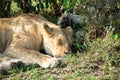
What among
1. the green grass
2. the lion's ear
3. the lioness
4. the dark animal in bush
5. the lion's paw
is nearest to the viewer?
the green grass

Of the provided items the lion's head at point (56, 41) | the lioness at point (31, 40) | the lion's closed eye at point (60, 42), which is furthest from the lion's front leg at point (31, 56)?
the lion's closed eye at point (60, 42)

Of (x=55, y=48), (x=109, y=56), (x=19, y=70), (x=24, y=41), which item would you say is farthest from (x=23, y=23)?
(x=109, y=56)

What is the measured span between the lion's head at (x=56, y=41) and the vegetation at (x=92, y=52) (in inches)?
7.3

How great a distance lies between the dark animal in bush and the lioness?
2.89 ft

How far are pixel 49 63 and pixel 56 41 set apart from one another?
717 mm

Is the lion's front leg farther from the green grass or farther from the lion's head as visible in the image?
the lion's head

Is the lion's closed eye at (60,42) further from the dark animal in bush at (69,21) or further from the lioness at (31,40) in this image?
the dark animal in bush at (69,21)

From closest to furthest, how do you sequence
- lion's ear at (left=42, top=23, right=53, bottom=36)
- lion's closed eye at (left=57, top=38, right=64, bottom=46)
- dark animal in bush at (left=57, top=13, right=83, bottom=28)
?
lion's closed eye at (left=57, top=38, right=64, bottom=46) < lion's ear at (left=42, top=23, right=53, bottom=36) < dark animal in bush at (left=57, top=13, right=83, bottom=28)

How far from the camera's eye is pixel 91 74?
5.94m

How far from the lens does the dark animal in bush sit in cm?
842

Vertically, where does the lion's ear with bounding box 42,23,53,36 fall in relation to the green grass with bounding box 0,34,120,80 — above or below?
above

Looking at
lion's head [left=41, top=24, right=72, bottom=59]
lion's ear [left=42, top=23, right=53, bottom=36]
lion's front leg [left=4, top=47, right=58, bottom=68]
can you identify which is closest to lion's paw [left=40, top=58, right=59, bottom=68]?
lion's front leg [left=4, top=47, right=58, bottom=68]

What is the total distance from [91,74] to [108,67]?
0.31m

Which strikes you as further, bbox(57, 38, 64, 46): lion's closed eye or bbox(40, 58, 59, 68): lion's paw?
bbox(57, 38, 64, 46): lion's closed eye
